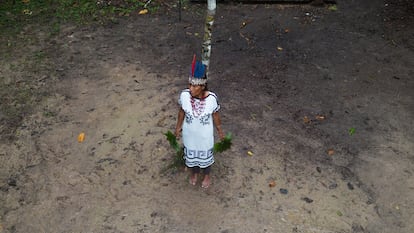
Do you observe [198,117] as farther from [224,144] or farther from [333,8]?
[333,8]

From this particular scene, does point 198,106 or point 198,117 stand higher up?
point 198,106

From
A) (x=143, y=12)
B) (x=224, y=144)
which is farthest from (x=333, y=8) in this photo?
(x=224, y=144)

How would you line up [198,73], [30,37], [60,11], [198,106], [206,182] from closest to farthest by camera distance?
1. [198,73]
2. [198,106]
3. [206,182]
4. [30,37]
5. [60,11]

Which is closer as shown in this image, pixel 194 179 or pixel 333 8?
pixel 194 179

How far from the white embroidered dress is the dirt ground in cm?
51

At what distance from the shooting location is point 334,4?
9.41 meters

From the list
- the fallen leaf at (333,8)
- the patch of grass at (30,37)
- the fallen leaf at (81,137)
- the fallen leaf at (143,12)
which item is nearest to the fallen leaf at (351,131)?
the fallen leaf at (81,137)

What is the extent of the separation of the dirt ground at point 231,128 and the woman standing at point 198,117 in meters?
0.52

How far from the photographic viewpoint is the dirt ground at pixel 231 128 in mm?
4832

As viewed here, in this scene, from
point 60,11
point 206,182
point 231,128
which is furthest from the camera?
point 60,11

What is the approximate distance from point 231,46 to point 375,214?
4.18m

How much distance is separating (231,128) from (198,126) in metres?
1.51

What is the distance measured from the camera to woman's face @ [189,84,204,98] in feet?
14.2

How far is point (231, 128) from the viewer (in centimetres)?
598
